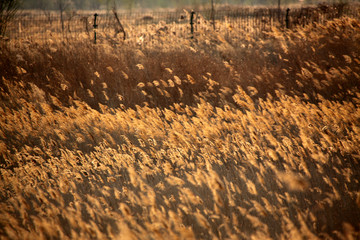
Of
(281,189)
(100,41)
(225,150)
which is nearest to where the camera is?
(281,189)

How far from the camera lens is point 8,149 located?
3773 mm

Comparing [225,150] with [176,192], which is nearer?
[176,192]

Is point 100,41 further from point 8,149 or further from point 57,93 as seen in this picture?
point 8,149

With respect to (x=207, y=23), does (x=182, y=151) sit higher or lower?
lower

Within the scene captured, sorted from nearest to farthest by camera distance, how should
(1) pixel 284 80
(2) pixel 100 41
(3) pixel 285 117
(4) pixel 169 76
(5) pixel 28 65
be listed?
(3) pixel 285 117 → (1) pixel 284 80 → (4) pixel 169 76 → (5) pixel 28 65 → (2) pixel 100 41

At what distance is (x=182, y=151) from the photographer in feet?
10.3

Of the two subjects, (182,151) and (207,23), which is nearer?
(182,151)

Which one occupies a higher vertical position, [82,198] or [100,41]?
[100,41]

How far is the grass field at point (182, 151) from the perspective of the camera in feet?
7.04

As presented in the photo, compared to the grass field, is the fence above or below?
above

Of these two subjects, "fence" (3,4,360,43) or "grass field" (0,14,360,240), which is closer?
"grass field" (0,14,360,240)

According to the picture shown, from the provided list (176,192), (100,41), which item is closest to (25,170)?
(176,192)

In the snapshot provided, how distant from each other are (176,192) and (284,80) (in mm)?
3674

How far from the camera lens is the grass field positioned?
2146 mm
